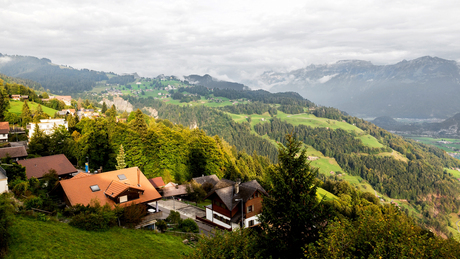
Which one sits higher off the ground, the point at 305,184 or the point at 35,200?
the point at 305,184

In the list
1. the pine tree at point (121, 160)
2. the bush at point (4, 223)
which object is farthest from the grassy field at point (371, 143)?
the bush at point (4, 223)

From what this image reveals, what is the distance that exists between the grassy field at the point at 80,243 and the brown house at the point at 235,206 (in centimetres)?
1079

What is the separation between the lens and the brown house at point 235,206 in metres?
32.3

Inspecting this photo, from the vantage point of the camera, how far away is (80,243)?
17.0 m

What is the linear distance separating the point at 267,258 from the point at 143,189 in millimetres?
18206

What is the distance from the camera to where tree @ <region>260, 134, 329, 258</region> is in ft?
45.5

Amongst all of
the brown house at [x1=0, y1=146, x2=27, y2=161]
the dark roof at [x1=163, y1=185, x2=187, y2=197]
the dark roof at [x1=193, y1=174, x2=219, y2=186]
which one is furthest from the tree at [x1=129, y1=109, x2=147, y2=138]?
the brown house at [x1=0, y1=146, x2=27, y2=161]

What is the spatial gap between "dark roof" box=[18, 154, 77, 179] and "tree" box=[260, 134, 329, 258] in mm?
35670

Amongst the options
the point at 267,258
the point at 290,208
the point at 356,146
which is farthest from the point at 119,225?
the point at 356,146

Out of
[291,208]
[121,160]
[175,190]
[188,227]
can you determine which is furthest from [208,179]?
[291,208]

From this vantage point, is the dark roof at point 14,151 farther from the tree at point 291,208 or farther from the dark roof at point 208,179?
the tree at point 291,208

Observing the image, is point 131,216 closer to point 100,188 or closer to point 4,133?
point 100,188

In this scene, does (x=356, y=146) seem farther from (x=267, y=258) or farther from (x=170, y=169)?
(x=267, y=258)

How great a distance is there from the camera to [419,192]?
13912cm
